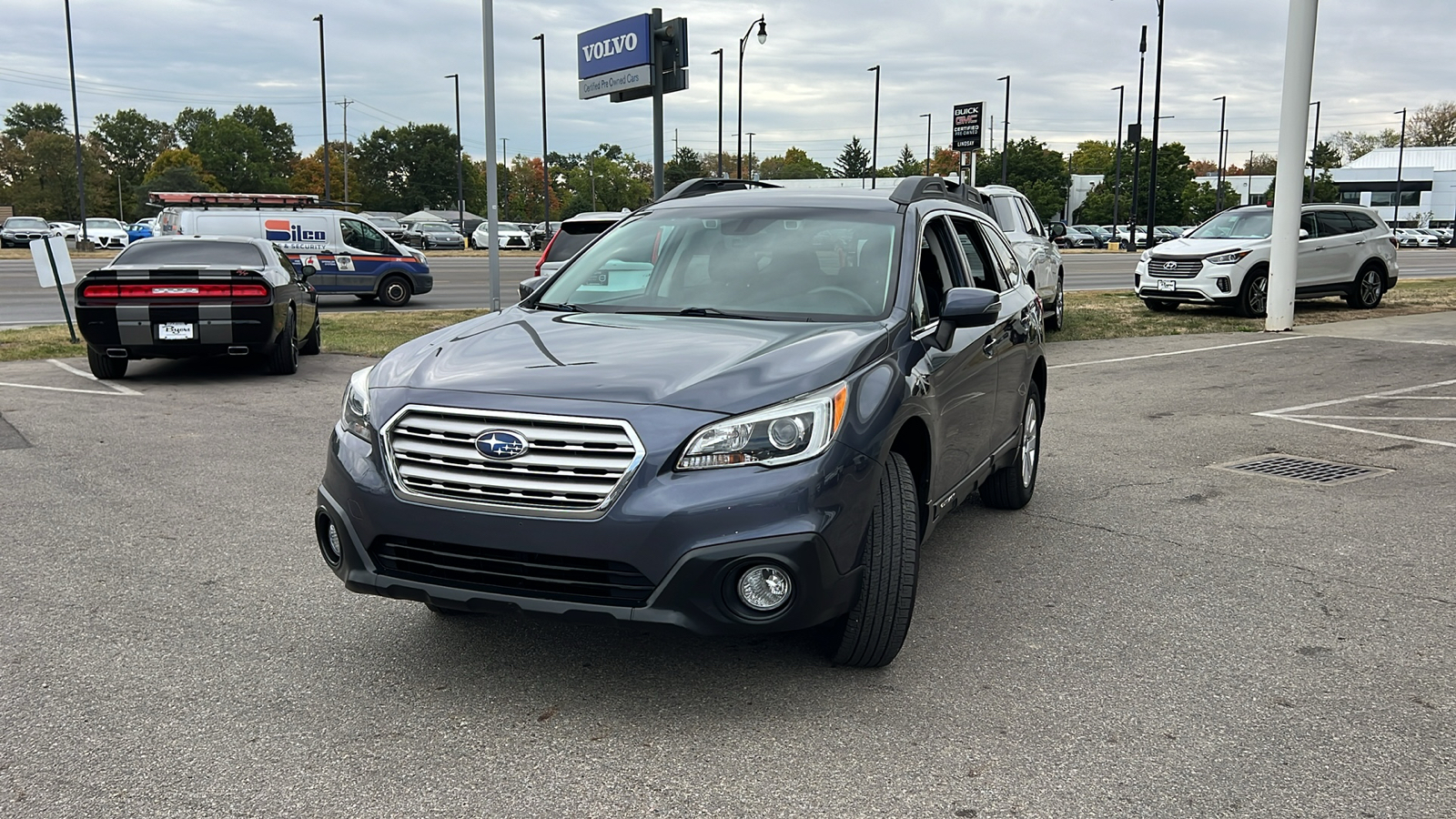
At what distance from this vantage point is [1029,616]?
4680 mm

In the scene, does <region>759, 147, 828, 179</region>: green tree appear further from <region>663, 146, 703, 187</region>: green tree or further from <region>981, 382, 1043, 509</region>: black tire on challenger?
<region>981, 382, 1043, 509</region>: black tire on challenger

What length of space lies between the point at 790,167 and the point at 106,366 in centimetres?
15789

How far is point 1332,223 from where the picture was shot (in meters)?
19.1

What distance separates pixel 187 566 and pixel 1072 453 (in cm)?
554

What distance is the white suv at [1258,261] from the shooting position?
1805 cm

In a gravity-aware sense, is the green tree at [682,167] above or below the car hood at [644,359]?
above

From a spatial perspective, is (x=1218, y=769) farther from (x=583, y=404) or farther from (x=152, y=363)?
(x=152, y=363)

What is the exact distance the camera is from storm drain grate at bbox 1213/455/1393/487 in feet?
23.9

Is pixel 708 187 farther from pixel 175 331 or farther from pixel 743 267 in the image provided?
pixel 175 331

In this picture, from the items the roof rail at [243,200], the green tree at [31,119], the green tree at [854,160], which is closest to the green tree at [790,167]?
the green tree at [854,160]

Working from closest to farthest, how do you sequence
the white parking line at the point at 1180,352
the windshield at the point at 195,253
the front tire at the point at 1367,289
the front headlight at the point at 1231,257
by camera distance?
the windshield at the point at 195,253, the white parking line at the point at 1180,352, the front headlight at the point at 1231,257, the front tire at the point at 1367,289

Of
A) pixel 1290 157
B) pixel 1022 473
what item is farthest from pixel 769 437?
pixel 1290 157

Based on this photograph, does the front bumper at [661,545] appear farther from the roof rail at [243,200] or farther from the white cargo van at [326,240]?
the roof rail at [243,200]

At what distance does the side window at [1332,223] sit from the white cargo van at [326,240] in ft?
51.5
